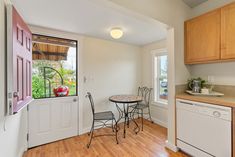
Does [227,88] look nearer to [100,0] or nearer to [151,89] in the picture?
[151,89]

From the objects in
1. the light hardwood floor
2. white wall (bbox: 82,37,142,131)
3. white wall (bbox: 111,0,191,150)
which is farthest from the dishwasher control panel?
white wall (bbox: 82,37,142,131)

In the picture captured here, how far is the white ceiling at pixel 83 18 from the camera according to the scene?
5.77 ft

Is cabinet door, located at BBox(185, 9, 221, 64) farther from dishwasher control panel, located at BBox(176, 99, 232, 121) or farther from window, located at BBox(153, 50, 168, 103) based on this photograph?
window, located at BBox(153, 50, 168, 103)

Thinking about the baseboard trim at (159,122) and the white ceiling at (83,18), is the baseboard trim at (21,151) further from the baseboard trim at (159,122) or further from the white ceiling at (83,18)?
the baseboard trim at (159,122)

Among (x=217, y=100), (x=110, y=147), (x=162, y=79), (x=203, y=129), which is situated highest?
(x=162, y=79)

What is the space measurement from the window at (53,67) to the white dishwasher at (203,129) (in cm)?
222

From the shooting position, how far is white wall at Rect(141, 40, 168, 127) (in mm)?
3344

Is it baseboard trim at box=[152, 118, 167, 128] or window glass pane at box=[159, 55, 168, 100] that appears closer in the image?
baseboard trim at box=[152, 118, 167, 128]

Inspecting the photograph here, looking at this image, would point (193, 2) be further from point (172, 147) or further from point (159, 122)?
point (159, 122)

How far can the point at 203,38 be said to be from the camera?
215cm

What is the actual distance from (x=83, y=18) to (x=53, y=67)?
1206mm

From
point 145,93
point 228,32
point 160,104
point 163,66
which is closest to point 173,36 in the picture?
point 228,32

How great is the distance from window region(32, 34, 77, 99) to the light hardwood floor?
0.97 metres

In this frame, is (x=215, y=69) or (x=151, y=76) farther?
(x=151, y=76)
